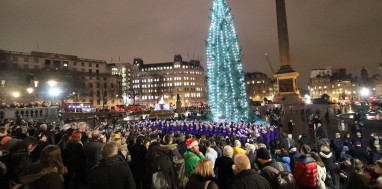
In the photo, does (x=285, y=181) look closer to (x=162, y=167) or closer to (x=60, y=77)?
(x=162, y=167)

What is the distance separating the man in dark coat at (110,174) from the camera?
13.7ft

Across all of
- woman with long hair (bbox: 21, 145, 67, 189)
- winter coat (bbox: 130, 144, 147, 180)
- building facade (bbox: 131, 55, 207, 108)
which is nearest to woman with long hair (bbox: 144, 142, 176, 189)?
winter coat (bbox: 130, 144, 147, 180)

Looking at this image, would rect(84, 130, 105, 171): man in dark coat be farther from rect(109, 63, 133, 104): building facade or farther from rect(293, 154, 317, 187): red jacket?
rect(109, 63, 133, 104): building facade

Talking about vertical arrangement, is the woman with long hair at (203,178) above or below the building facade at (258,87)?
below

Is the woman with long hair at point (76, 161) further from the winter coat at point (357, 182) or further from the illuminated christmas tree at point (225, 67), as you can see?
the illuminated christmas tree at point (225, 67)

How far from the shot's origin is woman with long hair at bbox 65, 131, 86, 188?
623 cm

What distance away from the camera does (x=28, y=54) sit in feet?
257

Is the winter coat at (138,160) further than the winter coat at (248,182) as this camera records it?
Yes

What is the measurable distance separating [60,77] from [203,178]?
87.7 meters

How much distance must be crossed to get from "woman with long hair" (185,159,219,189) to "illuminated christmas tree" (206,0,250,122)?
23.1m

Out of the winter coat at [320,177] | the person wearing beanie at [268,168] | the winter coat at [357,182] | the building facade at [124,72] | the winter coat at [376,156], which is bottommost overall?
the winter coat at [376,156]

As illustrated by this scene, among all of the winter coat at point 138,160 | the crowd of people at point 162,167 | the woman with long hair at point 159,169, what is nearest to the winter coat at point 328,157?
the crowd of people at point 162,167

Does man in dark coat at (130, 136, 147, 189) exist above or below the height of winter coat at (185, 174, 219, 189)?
below

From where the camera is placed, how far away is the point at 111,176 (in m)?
4.20
